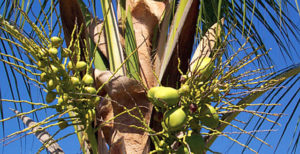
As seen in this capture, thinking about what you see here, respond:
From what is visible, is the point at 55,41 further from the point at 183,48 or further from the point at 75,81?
the point at 183,48

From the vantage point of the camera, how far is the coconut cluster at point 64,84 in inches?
56.6

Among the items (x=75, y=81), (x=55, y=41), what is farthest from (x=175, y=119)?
(x=55, y=41)


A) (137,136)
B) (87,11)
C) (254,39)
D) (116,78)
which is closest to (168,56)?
(116,78)

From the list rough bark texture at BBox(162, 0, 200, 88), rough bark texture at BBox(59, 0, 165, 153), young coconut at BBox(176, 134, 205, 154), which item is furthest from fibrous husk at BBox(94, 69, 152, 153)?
young coconut at BBox(176, 134, 205, 154)

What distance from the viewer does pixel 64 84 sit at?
1.47 m

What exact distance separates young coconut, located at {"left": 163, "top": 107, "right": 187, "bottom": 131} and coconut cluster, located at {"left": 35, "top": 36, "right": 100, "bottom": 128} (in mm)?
285

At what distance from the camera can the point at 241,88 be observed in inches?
64.0

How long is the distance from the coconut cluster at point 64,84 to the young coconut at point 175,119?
0.94ft

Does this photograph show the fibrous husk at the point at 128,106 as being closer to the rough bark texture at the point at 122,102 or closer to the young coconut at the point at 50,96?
the rough bark texture at the point at 122,102

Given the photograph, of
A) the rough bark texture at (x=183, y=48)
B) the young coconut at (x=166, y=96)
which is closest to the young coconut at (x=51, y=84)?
the young coconut at (x=166, y=96)

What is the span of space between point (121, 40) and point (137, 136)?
1.96 ft

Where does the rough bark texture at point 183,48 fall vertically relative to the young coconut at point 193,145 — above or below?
above

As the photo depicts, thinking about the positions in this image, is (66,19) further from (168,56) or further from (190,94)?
(190,94)

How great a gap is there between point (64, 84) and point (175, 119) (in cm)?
45
